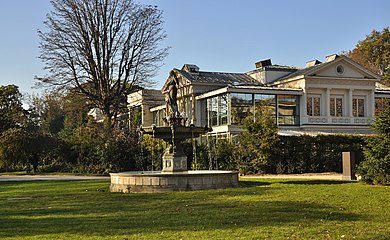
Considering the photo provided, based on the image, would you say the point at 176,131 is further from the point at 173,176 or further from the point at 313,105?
the point at 313,105

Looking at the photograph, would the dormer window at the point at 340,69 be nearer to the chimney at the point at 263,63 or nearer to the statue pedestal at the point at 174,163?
the chimney at the point at 263,63

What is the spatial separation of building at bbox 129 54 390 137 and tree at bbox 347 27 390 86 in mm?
17760

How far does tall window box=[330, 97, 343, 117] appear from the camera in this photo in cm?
4572

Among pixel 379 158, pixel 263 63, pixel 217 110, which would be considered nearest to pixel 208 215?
pixel 379 158

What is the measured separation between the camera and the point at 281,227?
31.8 feet

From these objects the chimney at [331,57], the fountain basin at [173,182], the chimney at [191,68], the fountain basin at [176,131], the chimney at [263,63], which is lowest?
the fountain basin at [173,182]

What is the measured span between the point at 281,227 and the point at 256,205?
3324mm

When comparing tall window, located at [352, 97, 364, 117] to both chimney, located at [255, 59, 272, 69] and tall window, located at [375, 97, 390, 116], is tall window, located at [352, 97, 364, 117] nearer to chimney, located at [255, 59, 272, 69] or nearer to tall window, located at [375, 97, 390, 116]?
tall window, located at [375, 97, 390, 116]

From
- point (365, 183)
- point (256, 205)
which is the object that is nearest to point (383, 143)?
point (365, 183)

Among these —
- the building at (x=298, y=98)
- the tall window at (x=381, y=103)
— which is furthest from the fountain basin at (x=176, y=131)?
the tall window at (x=381, y=103)

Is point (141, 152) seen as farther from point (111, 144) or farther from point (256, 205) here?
point (256, 205)

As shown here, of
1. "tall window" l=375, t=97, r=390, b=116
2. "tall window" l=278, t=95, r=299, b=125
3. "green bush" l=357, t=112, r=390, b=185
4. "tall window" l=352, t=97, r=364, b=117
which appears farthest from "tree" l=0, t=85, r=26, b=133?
"green bush" l=357, t=112, r=390, b=185

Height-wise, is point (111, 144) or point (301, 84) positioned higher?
point (301, 84)

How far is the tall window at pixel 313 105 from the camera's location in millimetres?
44656
